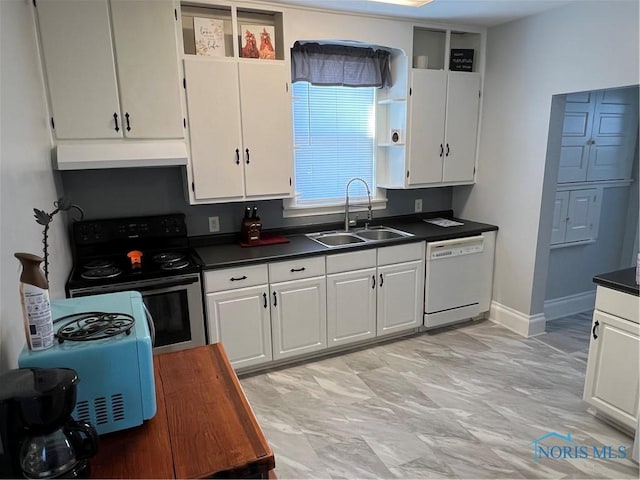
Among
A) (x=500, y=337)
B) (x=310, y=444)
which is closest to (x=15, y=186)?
(x=310, y=444)

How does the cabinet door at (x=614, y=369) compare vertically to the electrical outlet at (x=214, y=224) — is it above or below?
below

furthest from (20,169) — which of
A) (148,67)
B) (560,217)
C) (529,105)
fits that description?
(560,217)

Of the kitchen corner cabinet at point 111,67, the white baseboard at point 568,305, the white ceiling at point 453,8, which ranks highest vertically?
the white ceiling at point 453,8

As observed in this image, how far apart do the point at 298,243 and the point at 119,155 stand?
136 cm

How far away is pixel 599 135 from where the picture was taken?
12.1ft

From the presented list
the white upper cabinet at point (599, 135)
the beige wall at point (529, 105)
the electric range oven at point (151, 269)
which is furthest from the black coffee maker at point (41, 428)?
the white upper cabinet at point (599, 135)

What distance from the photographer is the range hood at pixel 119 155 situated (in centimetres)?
239

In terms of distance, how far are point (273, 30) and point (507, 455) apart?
3065 millimetres

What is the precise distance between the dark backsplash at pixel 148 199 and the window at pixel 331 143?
27cm

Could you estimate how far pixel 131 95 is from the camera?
8.37 ft

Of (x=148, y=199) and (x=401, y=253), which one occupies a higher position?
(x=148, y=199)

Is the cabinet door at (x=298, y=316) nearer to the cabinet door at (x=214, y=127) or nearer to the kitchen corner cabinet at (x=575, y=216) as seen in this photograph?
Answer: the cabinet door at (x=214, y=127)

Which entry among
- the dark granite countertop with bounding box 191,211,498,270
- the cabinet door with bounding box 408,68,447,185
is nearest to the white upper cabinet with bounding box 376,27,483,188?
the cabinet door with bounding box 408,68,447,185

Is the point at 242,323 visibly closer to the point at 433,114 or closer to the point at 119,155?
the point at 119,155
